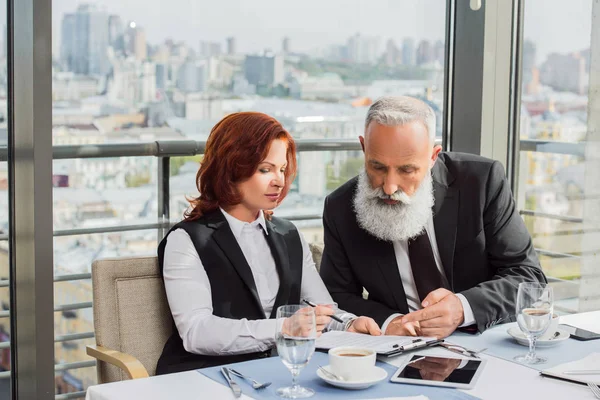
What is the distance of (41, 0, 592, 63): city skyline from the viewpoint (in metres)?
3.92

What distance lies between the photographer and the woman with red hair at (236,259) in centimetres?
200

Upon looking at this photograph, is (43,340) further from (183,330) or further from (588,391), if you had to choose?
(588,391)

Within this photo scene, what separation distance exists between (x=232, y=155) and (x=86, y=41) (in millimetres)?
1823

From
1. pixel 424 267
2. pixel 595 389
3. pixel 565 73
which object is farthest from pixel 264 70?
pixel 595 389

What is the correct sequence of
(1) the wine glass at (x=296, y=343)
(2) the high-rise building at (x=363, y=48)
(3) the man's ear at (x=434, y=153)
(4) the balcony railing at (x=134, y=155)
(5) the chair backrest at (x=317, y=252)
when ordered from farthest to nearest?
(2) the high-rise building at (x=363, y=48), (4) the balcony railing at (x=134, y=155), (5) the chair backrest at (x=317, y=252), (3) the man's ear at (x=434, y=153), (1) the wine glass at (x=296, y=343)

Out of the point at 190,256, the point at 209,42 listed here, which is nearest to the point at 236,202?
the point at 190,256

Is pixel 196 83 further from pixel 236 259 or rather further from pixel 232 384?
pixel 232 384

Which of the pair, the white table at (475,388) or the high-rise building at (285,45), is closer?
the white table at (475,388)

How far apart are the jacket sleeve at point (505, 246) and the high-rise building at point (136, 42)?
2.10 metres

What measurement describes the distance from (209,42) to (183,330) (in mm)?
2371

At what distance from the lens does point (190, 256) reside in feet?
6.82

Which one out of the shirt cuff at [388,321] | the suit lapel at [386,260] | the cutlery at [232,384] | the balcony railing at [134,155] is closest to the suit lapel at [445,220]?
the suit lapel at [386,260]

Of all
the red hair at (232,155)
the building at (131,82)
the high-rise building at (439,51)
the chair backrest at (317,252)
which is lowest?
the chair backrest at (317,252)

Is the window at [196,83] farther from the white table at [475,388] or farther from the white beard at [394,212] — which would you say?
the white table at [475,388]
